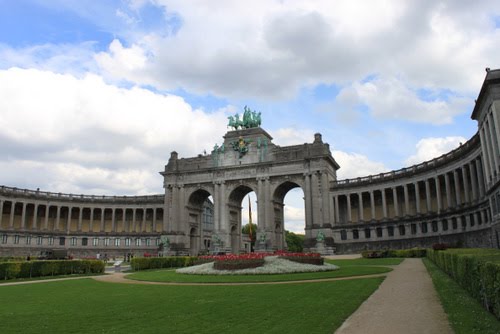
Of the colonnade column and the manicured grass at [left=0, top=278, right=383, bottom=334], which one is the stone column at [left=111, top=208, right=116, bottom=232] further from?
the manicured grass at [left=0, top=278, right=383, bottom=334]

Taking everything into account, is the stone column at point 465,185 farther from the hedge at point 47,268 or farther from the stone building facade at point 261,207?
the hedge at point 47,268

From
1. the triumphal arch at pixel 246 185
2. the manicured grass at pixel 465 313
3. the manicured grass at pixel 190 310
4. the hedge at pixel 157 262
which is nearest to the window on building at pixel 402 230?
the triumphal arch at pixel 246 185

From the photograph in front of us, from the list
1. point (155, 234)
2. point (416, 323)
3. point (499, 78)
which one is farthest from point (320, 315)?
point (155, 234)

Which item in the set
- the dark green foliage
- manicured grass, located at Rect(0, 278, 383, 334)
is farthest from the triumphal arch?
the dark green foliage

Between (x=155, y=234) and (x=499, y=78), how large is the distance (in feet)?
273

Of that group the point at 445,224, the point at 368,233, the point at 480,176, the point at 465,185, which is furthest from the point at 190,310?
the point at 368,233

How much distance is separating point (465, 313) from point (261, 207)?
75488 mm

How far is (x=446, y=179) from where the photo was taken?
71188 mm

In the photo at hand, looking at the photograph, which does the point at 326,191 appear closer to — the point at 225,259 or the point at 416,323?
the point at 225,259

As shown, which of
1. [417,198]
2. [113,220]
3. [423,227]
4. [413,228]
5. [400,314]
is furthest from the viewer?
[113,220]

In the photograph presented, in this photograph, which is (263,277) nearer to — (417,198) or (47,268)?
(47,268)

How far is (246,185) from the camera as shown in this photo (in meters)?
92.6

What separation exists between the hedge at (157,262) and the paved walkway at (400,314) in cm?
3885

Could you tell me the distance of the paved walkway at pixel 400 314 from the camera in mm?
12781
